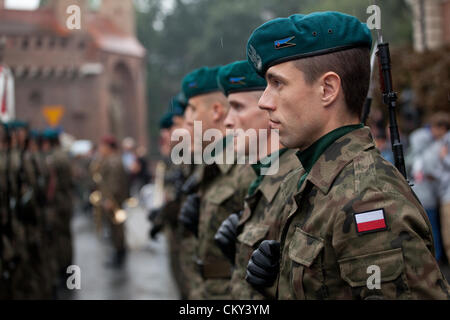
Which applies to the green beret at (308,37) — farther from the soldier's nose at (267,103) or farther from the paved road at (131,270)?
the paved road at (131,270)

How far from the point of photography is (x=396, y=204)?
1501 millimetres

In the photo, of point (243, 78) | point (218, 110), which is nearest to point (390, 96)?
point (243, 78)

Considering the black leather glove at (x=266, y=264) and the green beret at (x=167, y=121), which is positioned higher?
the green beret at (x=167, y=121)

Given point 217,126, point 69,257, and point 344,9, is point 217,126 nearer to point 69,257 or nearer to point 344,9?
point 344,9

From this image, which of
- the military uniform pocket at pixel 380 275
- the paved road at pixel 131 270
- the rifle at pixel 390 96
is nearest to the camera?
the military uniform pocket at pixel 380 275

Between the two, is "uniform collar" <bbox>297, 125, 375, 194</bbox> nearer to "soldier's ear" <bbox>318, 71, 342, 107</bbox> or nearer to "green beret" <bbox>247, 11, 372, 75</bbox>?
"soldier's ear" <bbox>318, 71, 342, 107</bbox>

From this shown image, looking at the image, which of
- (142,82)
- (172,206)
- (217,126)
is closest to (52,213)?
(172,206)

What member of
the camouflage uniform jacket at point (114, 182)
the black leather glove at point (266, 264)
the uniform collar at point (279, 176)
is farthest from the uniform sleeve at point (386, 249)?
the camouflage uniform jacket at point (114, 182)

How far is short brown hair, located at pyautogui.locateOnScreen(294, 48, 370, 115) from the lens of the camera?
5.63 ft

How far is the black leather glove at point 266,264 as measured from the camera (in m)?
1.94

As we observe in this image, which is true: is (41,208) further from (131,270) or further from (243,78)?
(243,78)

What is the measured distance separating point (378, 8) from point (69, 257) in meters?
7.68

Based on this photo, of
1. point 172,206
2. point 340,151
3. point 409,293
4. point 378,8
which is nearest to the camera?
point 409,293

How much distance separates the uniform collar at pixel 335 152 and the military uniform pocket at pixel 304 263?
5.6 inches
